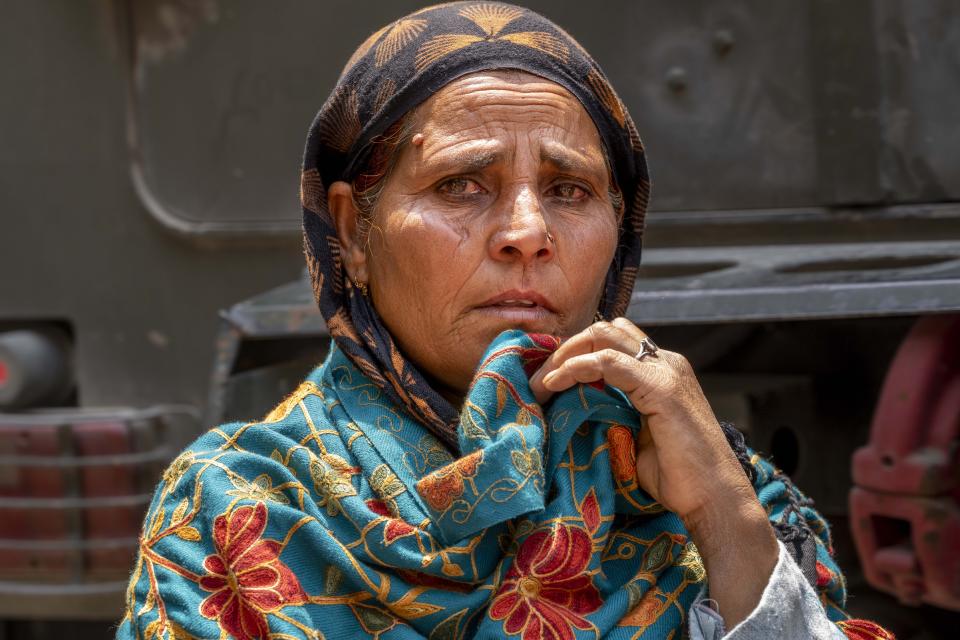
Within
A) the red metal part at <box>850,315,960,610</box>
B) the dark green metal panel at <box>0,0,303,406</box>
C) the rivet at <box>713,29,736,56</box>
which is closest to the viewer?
the red metal part at <box>850,315,960,610</box>

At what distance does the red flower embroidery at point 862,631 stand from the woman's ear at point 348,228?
0.84 meters

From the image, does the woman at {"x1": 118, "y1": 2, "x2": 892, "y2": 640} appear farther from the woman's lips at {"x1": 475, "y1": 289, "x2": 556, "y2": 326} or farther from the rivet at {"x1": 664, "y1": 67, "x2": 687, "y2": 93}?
the rivet at {"x1": 664, "y1": 67, "x2": 687, "y2": 93}

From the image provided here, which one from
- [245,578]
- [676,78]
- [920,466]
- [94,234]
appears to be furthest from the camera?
[94,234]

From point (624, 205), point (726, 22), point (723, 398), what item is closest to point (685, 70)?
point (726, 22)

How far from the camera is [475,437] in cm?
172

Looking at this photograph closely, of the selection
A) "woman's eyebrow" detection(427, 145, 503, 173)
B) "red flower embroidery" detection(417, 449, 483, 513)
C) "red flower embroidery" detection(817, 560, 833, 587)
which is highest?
"woman's eyebrow" detection(427, 145, 503, 173)

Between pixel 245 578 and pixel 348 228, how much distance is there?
0.59 metres

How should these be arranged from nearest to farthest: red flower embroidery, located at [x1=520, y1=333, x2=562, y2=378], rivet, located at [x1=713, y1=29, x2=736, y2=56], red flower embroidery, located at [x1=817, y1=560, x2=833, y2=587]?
red flower embroidery, located at [x1=520, y1=333, x2=562, y2=378] → red flower embroidery, located at [x1=817, y1=560, x2=833, y2=587] → rivet, located at [x1=713, y1=29, x2=736, y2=56]

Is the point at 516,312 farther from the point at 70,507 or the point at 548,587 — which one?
the point at 70,507

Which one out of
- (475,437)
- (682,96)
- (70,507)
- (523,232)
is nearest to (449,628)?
(475,437)

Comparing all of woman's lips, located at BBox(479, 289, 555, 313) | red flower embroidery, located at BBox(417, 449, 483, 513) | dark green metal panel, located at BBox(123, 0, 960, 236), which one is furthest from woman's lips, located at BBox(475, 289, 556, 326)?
dark green metal panel, located at BBox(123, 0, 960, 236)

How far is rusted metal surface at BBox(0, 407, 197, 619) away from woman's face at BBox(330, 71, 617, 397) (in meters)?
1.89

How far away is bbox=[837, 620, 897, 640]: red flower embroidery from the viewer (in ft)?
6.08

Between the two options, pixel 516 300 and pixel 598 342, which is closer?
pixel 598 342
